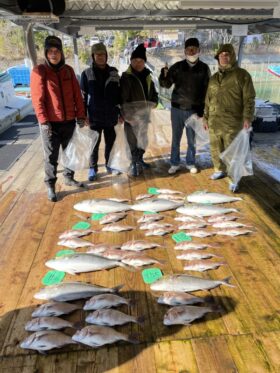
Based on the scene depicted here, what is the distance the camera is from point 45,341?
210 centimetres

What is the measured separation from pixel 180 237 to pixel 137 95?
2315 mm

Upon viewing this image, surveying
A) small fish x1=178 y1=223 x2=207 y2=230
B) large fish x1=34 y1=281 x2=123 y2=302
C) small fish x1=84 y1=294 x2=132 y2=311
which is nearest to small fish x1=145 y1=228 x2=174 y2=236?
small fish x1=178 y1=223 x2=207 y2=230

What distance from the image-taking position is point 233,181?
4438mm

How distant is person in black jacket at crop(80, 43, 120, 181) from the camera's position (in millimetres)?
4328

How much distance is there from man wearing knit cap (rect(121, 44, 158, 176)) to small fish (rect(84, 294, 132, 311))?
2835 mm

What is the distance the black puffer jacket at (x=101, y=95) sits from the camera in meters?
4.41

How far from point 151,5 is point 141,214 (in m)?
2.57

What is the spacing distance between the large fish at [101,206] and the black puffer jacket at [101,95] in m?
1.33

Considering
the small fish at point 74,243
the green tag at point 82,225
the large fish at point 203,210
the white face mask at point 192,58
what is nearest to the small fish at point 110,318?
the small fish at point 74,243

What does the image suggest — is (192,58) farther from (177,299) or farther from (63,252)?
(177,299)

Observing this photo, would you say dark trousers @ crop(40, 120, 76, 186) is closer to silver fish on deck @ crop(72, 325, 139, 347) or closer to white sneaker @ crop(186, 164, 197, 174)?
white sneaker @ crop(186, 164, 197, 174)

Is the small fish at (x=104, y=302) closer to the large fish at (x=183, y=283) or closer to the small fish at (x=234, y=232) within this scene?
the large fish at (x=183, y=283)

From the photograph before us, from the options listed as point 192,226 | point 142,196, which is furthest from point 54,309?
point 142,196

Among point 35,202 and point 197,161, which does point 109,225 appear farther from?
point 197,161
